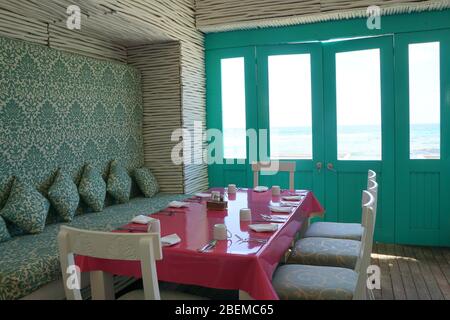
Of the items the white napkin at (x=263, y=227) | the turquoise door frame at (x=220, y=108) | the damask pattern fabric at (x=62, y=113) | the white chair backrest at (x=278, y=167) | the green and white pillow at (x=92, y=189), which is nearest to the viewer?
the white napkin at (x=263, y=227)

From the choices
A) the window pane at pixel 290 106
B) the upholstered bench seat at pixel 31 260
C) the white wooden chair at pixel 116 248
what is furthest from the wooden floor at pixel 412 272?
the upholstered bench seat at pixel 31 260

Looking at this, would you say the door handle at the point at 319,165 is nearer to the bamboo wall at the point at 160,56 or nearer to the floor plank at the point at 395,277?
the floor plank at the point at 395,277

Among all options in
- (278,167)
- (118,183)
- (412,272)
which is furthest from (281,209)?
(118,183)

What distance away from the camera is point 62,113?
3.37 meters

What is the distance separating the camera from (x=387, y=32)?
Result: 163 inches

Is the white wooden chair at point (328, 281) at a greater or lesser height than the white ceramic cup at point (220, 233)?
lesser

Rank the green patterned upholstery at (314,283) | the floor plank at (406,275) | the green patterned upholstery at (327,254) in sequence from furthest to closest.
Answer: the floor plank at (406,275), the green patterned upholstery at (327,254), the green patterned upholstery at (314,283)

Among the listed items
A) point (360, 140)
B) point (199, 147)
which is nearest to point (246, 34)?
point (199, 147)

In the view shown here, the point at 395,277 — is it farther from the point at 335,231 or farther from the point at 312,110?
the point at 312,110

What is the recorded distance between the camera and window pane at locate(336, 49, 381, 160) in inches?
169

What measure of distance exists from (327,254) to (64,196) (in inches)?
82.6

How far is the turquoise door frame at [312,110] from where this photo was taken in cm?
448

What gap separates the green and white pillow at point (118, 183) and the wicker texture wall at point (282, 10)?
1928 millimetres
